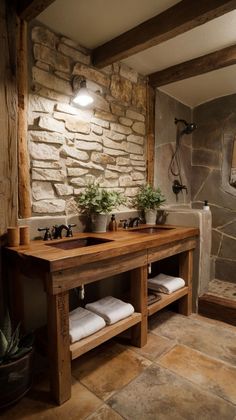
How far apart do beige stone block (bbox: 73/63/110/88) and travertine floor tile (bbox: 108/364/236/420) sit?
8.06 ft

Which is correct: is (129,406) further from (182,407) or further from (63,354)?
(63,354)

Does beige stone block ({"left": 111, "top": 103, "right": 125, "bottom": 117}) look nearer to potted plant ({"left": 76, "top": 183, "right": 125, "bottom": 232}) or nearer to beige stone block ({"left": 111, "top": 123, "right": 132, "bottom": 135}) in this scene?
beige stone block ({"left": 111, "top": 123, "right": 132, "bottom": 135})

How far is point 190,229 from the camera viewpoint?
2494 millimetres

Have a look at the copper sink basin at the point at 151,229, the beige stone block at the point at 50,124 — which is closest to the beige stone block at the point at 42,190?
the beige stone block at the point at 50,124

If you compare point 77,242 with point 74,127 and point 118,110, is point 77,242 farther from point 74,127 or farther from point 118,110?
point 118,110

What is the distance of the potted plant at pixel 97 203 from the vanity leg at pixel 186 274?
2.94 ft

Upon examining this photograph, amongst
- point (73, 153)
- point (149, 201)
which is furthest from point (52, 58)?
point (149, 201)

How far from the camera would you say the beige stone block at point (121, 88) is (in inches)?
102


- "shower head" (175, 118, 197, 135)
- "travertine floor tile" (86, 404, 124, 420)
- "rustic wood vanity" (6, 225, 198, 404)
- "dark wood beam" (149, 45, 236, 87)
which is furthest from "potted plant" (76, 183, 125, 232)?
"shower head" (175, 118, 197, 135)

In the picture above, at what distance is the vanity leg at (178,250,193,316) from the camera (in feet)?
8.39

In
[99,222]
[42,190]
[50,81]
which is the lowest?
[99,222]

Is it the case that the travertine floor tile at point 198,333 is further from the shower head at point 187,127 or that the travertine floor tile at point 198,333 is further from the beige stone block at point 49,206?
the shower head at point 187,127

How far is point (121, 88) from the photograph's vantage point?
267 centimetres

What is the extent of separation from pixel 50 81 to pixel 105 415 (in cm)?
232
